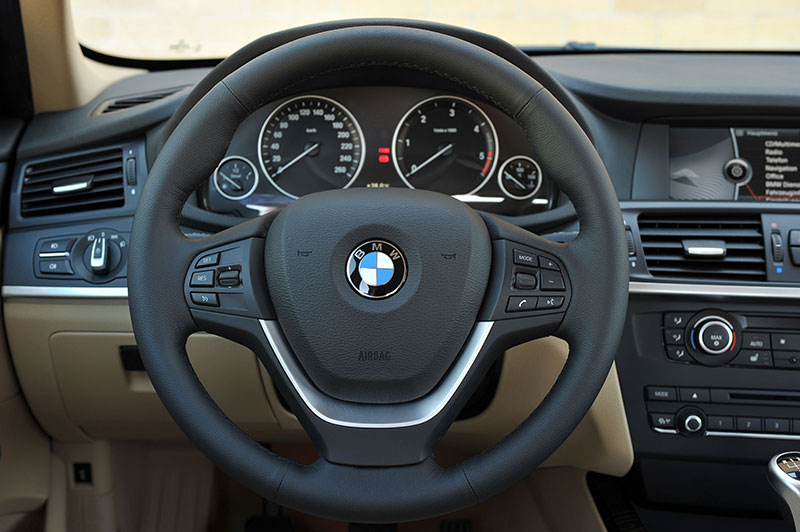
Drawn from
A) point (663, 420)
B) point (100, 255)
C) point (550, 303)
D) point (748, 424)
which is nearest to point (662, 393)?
point (663, 420)

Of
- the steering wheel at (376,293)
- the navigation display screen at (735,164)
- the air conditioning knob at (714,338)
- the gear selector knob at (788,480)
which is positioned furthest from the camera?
the navigation display screen at (735,164)

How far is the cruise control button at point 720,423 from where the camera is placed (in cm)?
124

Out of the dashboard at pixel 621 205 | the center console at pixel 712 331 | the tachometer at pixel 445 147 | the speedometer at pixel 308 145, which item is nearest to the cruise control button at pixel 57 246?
the dashboard at pixel 621 205

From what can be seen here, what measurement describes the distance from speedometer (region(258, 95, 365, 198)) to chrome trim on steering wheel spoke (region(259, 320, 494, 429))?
1.49ft

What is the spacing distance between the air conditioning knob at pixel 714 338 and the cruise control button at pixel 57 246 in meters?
1.12

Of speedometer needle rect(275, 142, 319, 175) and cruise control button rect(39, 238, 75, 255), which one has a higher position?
speedometer needle rect(275, 142, 319, 175)

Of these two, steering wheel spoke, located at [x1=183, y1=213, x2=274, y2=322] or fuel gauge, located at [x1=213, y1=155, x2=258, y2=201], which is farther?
fuel gauge, located at [x1=213, y1=155, x2=258, y2=201]

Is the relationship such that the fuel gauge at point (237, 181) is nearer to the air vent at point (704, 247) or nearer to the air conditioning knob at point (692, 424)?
the air vent at point (704, 247)

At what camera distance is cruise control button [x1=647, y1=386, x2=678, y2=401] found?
1.24m

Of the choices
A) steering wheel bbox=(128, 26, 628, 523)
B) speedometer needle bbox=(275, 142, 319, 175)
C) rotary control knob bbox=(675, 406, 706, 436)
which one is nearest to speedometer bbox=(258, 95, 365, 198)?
speedometer needle bbox=(275, 142, 319, 175)

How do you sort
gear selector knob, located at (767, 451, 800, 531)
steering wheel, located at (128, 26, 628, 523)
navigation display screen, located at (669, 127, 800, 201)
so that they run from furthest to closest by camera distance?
navigation display screen, located at (669, 127, 800, 201) < gear selector knob, located at (767, 451, 800, 531) < steering wheel, located at (128, 26, 628, 523)

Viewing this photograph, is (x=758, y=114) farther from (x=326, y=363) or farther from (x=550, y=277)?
(x=326, y=363)

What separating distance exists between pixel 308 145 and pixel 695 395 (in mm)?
817

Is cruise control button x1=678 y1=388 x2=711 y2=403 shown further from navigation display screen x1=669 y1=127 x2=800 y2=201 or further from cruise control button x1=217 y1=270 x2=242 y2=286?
cruise control button x1=217 y1=270 x2=242 y2=286
